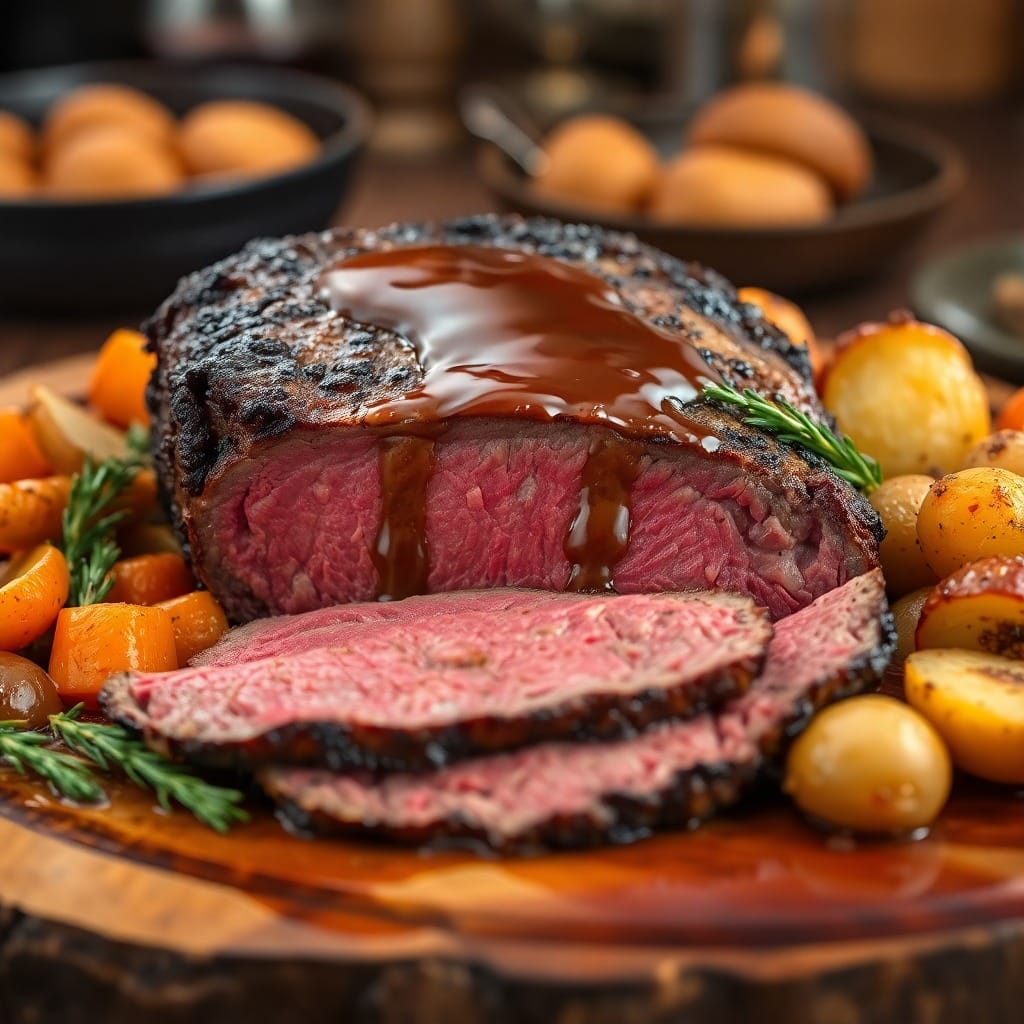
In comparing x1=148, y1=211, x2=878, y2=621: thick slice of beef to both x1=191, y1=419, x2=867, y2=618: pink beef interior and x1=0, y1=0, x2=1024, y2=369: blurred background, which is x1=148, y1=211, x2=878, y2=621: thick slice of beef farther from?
x1=0, y1=0, x2=1024, y2=369: blurred background

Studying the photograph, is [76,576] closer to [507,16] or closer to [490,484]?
[490,484]

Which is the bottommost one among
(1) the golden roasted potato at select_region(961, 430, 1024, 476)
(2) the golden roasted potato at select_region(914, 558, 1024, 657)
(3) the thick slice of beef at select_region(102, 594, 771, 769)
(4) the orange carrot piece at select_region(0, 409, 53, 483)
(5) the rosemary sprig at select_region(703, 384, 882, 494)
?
(4) the orange carrot piece at select_region(0, 409, 53, 483)

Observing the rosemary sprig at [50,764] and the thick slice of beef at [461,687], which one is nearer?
the thick slice of beef at [461,687]

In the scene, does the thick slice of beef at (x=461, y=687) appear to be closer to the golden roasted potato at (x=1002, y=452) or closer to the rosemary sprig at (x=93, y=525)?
the rosemary sprig at (x=93, y=525)

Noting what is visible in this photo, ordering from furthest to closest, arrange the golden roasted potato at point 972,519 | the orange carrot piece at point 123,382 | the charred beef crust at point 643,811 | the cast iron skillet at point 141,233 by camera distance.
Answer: the cast iron skillet at point 141,233 < the orange carrot piece at point 123,382 < the golden roasted potato at point 972,519 < the charred beef crust at point 643,811

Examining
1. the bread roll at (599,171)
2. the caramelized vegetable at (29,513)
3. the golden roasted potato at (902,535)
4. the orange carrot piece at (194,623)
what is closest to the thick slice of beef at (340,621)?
the orange carrot piece at (194,623)

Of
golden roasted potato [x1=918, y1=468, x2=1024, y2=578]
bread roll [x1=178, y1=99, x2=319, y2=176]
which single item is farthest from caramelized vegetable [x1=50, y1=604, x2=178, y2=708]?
bread roll [x1=178, y1=99, x2=319, y2=176]
